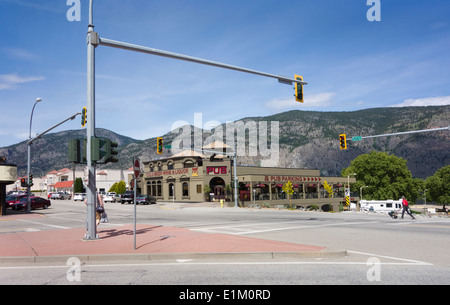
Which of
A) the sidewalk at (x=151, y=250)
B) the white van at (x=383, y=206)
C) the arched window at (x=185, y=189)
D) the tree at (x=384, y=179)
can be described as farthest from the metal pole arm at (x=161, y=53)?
the tree at (x=384, y=179)

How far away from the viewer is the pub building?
55.5 m

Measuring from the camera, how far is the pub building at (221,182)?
55469mm

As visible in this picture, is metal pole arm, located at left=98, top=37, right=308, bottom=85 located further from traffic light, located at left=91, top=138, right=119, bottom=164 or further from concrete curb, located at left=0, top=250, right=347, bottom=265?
concrete curb, located at left=0, top=250, right=347, bottom=265

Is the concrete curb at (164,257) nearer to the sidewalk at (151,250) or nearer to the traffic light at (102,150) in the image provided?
the sidewalk at (151,250)

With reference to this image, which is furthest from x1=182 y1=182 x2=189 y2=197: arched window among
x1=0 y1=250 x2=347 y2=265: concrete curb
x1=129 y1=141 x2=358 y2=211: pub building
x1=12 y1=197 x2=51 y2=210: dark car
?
x1=0 y1=250 x2=347 y2=265: concrete curb

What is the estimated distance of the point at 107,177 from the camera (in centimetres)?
10981

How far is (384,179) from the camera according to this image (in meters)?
85.0

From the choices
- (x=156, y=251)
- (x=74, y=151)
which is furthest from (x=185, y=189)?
(x=156, y=251)

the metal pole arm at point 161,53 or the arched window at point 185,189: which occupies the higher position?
the metal pole arm at point 161,53

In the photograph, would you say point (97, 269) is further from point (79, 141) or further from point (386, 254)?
point (386, 254)

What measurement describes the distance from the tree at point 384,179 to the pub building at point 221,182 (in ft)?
64.5

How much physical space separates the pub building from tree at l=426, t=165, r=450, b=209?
39300mm

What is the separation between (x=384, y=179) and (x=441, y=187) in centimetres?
1961
